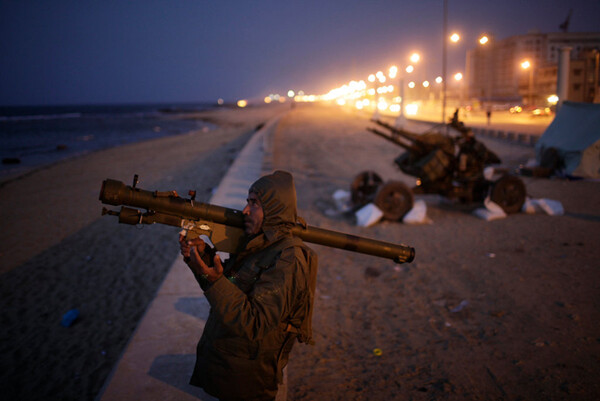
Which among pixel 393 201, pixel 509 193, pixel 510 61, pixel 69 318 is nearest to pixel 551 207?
pixel 509 193

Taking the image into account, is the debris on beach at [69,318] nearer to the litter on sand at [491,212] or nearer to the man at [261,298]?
the man at [261,298]

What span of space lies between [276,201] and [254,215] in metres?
0.17

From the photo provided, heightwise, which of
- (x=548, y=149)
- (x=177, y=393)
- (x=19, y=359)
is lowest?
(x=19, y=359)

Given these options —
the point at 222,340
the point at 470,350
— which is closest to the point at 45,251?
the point at 222,340

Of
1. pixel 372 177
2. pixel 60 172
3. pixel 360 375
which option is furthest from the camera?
pixel 60 172

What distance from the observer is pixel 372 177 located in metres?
8.91

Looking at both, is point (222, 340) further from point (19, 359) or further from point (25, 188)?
point (25, 188)

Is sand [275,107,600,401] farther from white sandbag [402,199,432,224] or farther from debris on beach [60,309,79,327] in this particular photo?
debris on beach [60,309,79,327]

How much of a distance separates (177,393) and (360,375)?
159 centimetres

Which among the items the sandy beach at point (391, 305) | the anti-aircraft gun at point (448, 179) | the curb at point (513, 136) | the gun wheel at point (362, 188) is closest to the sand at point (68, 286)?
the sandy beach at point (391, 305)

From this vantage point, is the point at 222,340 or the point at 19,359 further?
the point at 19,359

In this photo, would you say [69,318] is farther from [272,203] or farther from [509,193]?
[509,193]

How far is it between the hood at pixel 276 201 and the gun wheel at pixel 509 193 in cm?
713

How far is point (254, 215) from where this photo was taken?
2008 mm
